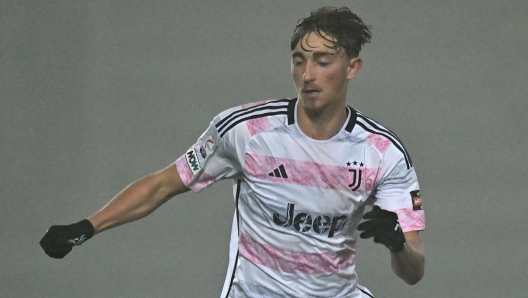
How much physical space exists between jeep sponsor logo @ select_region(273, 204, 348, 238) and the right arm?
0.35 m

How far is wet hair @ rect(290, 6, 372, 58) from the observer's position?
2.90 meters

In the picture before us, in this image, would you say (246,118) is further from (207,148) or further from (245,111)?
(207,148)

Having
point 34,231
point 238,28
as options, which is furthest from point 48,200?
point 238,28

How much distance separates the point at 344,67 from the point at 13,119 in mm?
2598

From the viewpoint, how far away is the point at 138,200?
2967 millimetres

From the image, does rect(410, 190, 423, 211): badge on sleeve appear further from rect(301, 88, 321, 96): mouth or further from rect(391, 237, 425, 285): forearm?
rect(301, 88, 321, 96): mouth

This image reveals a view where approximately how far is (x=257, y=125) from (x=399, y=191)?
474mm

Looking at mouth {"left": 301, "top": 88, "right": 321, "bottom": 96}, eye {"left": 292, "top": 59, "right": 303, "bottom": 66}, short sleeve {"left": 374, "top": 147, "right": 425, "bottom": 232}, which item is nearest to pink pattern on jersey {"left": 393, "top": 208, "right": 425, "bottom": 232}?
short sleeve {"left": 374, "top": 147, "right": 425, "bottom": 232}

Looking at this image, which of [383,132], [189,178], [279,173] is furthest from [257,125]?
[383,132]

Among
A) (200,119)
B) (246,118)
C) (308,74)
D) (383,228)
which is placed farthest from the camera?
(200,119)

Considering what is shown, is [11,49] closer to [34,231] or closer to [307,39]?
[34,231]

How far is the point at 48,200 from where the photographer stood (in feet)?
16.4

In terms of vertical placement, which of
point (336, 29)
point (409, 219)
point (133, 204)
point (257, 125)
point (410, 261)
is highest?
point (336, 29)

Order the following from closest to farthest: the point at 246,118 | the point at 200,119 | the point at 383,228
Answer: the point at 383,228, the point at 246,118, the point at 200,119
